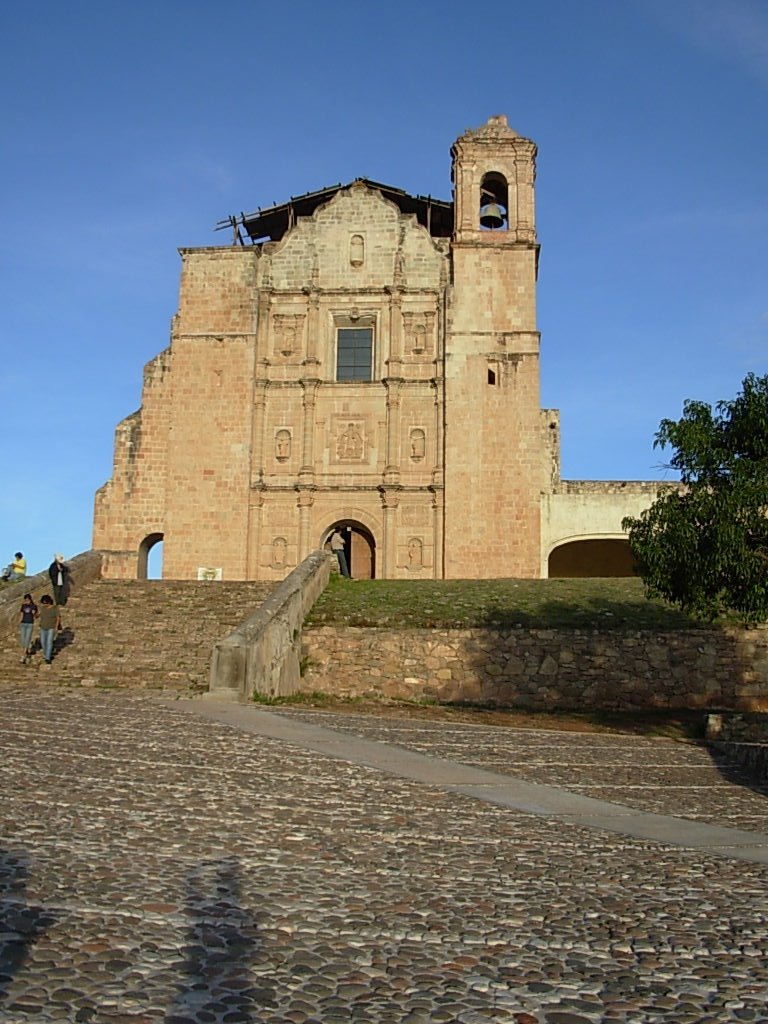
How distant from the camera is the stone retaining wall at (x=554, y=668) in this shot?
60.3ft

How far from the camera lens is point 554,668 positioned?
729 inches

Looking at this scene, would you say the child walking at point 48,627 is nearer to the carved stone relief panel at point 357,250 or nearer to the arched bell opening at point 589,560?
the carved stone relief panel at point 357,250

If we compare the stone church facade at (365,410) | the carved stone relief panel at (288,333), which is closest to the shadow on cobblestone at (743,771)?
the stone church facade at (365,410)

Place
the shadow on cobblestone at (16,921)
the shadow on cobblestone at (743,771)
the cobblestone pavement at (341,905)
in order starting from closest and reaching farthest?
the cobblestone pavement at (341,905) < the shadow on cobblestone at (16,921) < the shadow on cobblestone at (743,771)

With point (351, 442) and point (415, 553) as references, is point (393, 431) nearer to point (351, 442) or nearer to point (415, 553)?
point (351, 442)

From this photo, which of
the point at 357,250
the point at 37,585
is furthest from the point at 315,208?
the point at 37,585

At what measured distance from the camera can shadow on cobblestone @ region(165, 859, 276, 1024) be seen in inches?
119

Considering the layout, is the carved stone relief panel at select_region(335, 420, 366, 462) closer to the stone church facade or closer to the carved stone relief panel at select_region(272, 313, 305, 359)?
the stone church facade

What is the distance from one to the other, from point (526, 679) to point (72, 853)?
14.2m

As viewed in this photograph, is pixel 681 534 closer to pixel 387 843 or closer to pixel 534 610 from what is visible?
pixel 534 610

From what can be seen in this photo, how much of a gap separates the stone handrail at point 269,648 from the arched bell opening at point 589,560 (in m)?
15.0

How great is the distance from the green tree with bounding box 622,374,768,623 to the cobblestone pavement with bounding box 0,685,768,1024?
208 inches

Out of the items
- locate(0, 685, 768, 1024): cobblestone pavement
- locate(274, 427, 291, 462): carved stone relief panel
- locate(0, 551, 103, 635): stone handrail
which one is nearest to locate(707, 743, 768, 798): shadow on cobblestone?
locate(0, 685, 768, 1024): cobblestone pavement

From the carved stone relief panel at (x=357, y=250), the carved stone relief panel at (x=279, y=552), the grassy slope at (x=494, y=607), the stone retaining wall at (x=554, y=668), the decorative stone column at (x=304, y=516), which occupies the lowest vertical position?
the stone retaining wall at (x=554, y=668)
